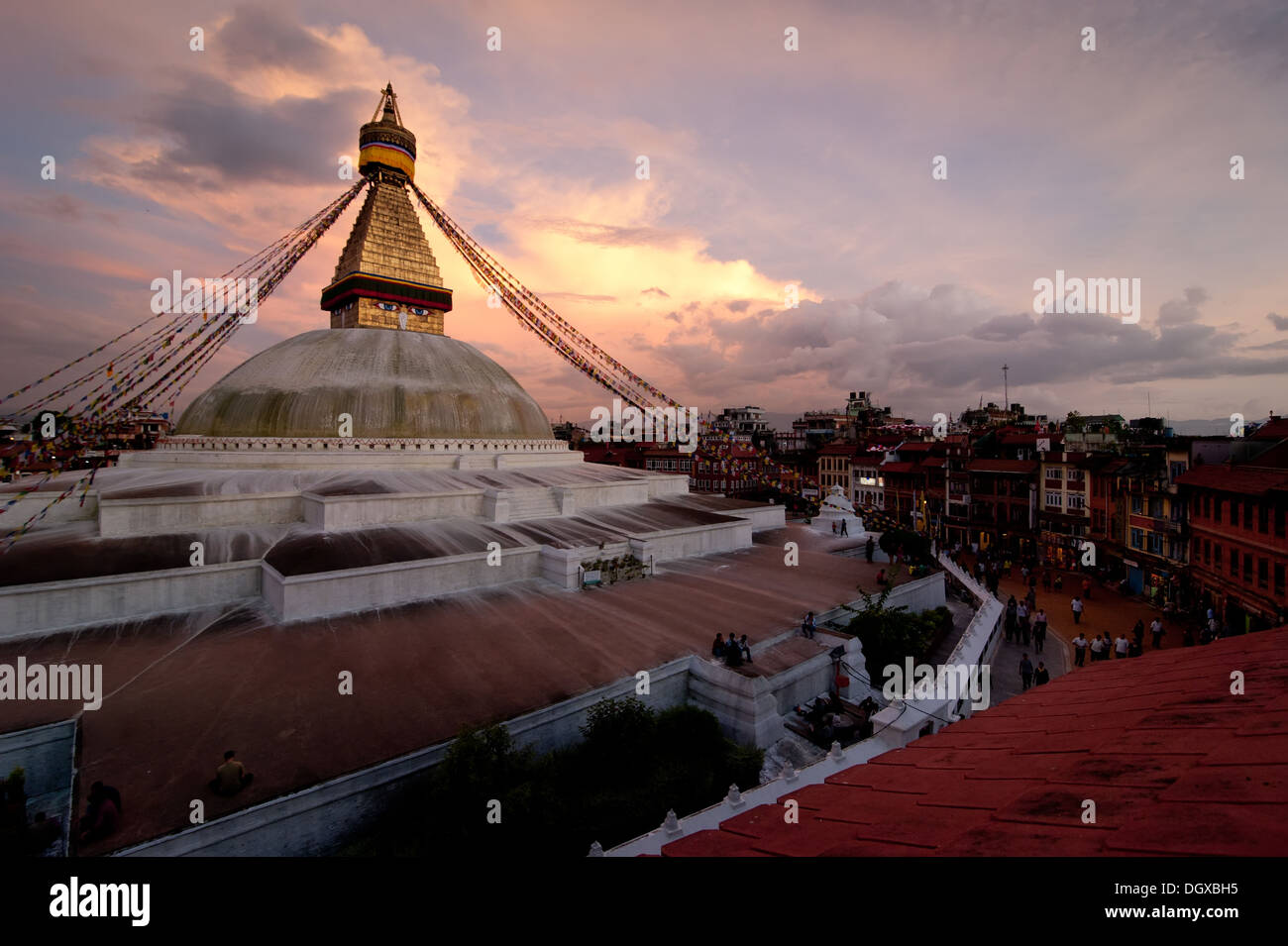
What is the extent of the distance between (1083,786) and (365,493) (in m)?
13.4

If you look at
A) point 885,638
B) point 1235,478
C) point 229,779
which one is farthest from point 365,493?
point 1235,478

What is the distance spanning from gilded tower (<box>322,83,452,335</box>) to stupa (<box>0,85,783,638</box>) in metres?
0.07

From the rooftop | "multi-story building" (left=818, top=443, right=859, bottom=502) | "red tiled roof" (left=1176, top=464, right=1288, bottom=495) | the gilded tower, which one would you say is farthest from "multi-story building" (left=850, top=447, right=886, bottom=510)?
the gilded tower

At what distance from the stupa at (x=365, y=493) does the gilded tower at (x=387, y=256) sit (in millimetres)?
67

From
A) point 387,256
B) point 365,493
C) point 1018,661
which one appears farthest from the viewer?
point 387,256

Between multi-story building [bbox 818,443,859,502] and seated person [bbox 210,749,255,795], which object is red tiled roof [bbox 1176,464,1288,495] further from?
multi-story building [bbox 818,443,859,502]

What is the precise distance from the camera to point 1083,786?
2.03 meters

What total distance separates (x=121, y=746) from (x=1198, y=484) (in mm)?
24607

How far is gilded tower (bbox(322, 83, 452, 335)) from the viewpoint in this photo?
750 inches

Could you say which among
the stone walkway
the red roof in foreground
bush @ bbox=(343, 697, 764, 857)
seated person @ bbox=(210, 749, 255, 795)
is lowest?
the stone walkway

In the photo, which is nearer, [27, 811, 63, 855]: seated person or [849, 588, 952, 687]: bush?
[27, 811, 63, 855]: seated person

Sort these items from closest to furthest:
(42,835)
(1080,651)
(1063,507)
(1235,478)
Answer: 1. (42,835)
2. (1080,651)
3. (1235,478)
4. (1063,507)

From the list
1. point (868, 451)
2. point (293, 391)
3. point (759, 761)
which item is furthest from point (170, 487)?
point (868, 451)

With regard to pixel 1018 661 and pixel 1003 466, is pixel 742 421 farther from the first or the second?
pixel 1018 661
